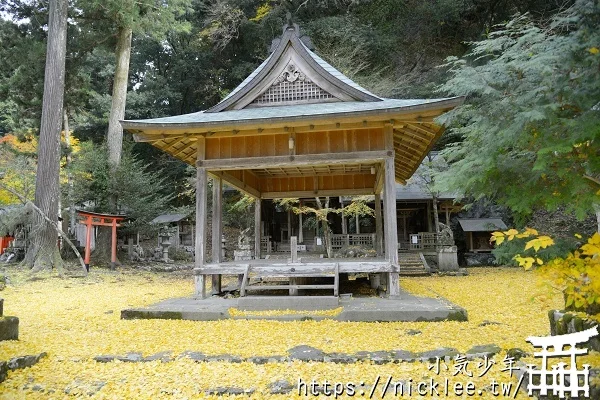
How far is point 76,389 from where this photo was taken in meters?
3.95

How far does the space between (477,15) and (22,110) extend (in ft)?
76.5

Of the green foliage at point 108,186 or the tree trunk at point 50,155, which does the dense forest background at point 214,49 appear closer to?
the tree trunk at point 50,155

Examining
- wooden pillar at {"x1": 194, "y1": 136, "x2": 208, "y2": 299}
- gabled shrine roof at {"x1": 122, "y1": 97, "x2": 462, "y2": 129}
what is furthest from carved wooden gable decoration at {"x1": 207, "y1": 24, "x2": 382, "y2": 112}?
wooden pillar at {"x1": 194, "y1": 136, "x2": 208, "y2": 299}

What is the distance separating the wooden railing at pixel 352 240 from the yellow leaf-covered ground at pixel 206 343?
31.7ft

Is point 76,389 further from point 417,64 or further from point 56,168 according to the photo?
point 417,64

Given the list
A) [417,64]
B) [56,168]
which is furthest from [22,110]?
[417,64]

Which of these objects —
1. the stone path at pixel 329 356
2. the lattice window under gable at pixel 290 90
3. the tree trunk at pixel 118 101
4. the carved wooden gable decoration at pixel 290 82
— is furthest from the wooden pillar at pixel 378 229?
the tree trunk at pixel 118 101

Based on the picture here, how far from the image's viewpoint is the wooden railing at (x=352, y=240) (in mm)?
19719

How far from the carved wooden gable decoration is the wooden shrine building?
0.07 ft

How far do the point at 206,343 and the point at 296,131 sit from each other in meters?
4.39

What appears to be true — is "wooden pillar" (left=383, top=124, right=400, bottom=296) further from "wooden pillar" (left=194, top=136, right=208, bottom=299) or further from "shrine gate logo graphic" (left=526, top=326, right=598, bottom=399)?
"shrine gate logo graphic" (left=526, top=326, right=598, bottom=399)

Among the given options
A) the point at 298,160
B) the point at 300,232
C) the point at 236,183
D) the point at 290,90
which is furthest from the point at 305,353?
the point at 300,232

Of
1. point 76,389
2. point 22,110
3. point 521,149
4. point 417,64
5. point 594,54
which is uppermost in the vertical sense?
point 417,64

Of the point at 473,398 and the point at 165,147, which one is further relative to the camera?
the point at 165,147
